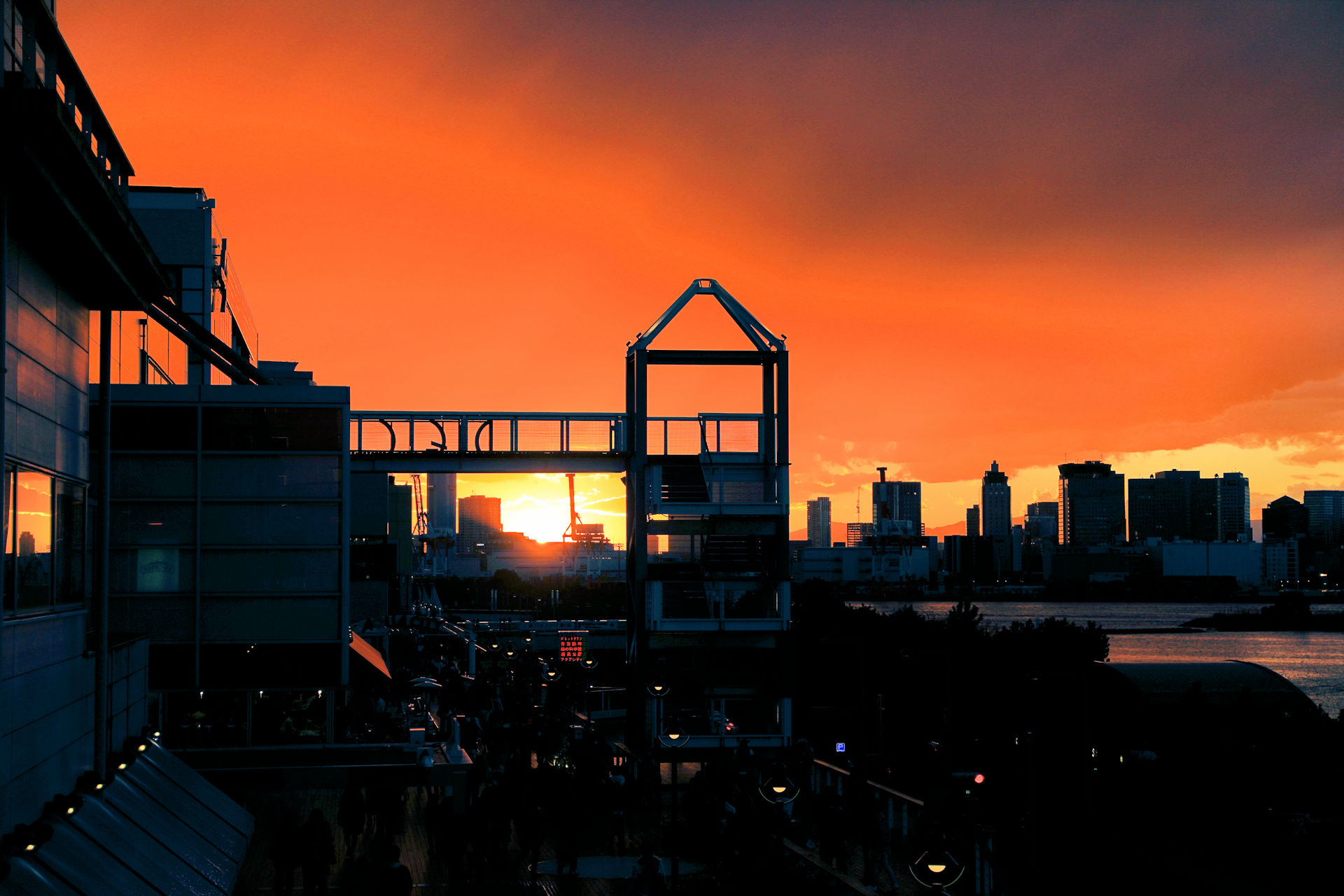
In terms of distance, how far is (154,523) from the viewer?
2967 centimetres

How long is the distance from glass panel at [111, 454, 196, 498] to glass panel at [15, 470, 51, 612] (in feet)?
46.7

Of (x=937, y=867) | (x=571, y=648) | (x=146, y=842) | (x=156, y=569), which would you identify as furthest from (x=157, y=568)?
(x=571, y=648)

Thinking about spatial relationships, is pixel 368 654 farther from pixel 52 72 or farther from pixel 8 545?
pixel 52 72

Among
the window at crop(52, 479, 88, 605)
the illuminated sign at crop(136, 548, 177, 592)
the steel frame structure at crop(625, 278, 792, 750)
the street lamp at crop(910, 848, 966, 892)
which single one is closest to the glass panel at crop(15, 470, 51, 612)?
the window at crop(52, 479, 88, 605)

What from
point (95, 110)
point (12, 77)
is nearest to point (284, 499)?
point (95, 110)

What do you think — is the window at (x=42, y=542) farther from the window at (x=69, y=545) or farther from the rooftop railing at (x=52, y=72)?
the rooftop railing at (x=52, y=72)

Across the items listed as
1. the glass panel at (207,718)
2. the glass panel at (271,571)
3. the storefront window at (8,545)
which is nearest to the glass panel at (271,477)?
the glass panel at (271,571)

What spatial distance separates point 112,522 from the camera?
29.1m

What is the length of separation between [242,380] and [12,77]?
26871 mm

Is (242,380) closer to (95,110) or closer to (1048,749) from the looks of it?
(95,110)

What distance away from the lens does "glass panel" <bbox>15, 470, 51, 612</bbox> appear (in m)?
14.3

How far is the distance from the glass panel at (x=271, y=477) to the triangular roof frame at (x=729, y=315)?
12.7 m

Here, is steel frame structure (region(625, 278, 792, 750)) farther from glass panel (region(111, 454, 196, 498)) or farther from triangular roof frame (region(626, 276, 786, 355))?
glass panel (region(111, 454, 196, 498))

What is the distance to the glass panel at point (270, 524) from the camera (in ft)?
97.9
